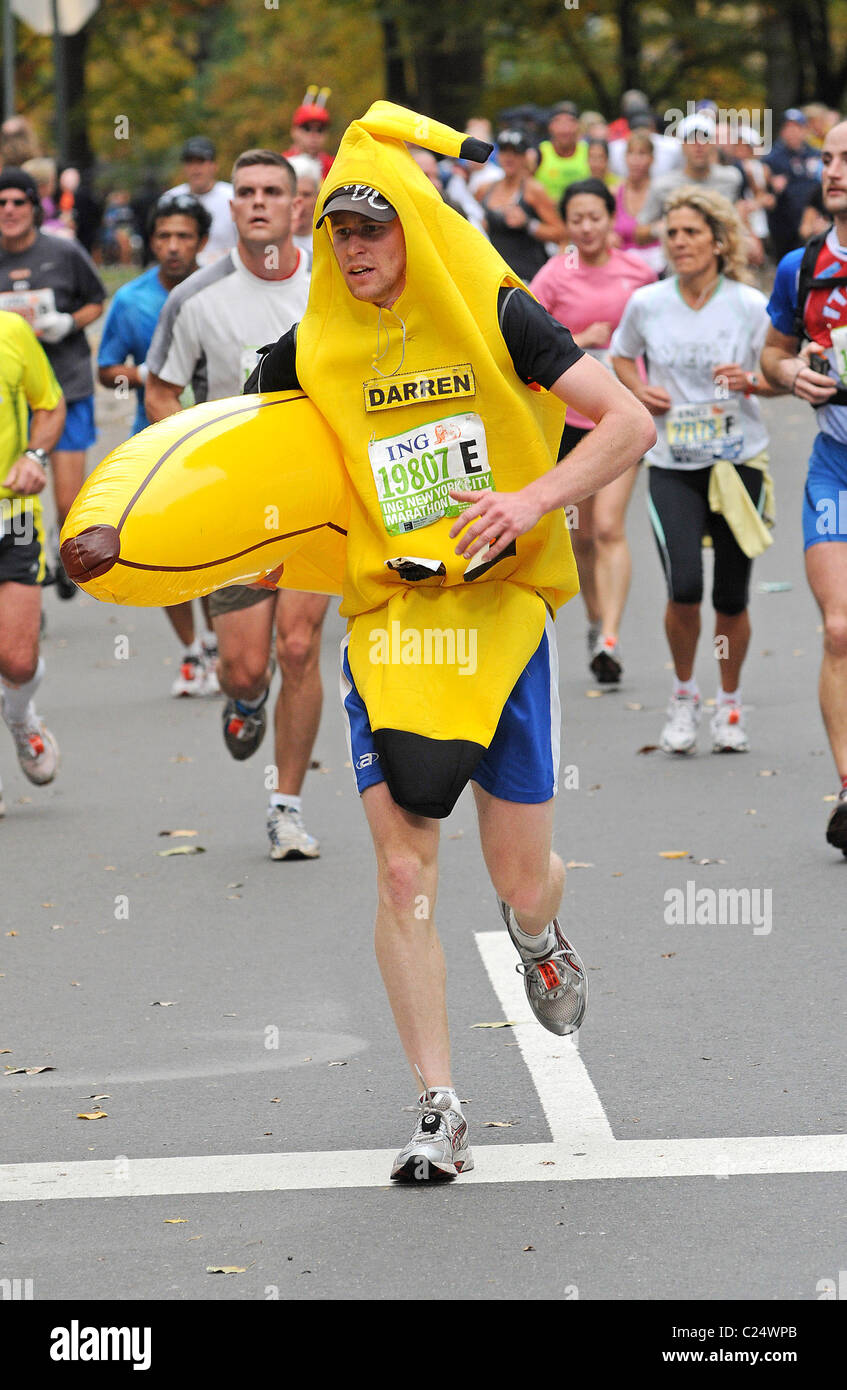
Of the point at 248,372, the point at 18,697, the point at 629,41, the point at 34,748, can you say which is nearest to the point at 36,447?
the point at 248,372

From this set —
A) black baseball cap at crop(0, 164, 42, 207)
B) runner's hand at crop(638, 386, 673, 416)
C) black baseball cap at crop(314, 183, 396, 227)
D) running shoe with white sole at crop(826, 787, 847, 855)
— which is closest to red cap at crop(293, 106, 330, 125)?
black baseball cap at crop(0, 164, 42, 207)

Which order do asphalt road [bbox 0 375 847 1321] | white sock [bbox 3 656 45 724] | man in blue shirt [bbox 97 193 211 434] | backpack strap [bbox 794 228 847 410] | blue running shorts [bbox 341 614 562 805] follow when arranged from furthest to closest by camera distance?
1. man in blue shirt [bbox 97 193 211 434]
2. white sock [bbox 3 656 45 724]
3. backpack strap [bbox 794 228 847 410]
4. blue running shorts [bbox 341 614 562 805]
5. asphalt road [bbox 0 375 847 1321]

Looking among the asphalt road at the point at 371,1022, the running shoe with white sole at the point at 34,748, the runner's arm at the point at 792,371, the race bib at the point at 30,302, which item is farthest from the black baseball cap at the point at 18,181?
the runner's arm at the point at 792,371

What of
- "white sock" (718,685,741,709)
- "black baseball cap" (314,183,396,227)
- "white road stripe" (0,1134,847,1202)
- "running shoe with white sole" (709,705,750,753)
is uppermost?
"black baseball cap" (314,183,396,227)

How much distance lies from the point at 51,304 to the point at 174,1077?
24.1 ft

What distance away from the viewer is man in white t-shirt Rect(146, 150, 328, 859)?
27.3 feet

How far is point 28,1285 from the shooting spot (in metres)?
4.35

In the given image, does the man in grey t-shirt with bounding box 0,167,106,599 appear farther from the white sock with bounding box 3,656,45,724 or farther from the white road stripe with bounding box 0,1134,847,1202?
the white road stripe with bounding box 0,1134,847,1202

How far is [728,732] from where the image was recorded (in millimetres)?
10172

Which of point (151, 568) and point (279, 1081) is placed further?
point (279, 1081)

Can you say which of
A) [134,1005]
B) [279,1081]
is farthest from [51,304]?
[279,1081]

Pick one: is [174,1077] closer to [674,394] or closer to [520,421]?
[520,421]

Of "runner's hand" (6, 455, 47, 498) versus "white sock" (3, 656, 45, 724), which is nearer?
"runner's hand" (6, 455, 47, 498)

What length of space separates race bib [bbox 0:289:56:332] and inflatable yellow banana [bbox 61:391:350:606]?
715 centimetres
